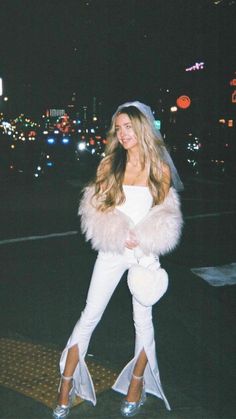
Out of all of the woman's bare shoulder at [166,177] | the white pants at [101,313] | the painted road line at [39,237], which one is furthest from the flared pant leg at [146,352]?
the painted road line at [39,237]

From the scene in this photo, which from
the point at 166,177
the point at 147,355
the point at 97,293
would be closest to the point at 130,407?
the point at 147,355

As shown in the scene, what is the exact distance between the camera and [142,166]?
11.5ft

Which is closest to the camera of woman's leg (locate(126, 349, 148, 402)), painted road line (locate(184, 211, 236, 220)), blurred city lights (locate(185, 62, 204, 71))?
woman's leg (locate(126, 349, 148, 402))

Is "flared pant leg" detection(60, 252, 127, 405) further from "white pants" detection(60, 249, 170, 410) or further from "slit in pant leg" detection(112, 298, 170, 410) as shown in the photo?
"slit in pant leg" detection(112, 298, 170, 410)

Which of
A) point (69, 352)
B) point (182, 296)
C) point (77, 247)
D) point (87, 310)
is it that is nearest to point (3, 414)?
point (69, 352)

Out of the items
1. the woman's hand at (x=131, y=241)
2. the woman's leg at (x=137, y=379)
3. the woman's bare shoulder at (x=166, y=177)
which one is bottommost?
the woman's leg at (x=137, y=379)

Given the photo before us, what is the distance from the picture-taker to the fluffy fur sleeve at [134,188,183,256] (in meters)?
3.43

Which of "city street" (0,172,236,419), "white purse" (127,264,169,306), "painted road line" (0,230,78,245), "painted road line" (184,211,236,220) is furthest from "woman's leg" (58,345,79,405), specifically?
"painted road line" (184,211,236,220)

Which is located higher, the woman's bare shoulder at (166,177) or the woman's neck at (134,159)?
the woman's neck at (134,159)

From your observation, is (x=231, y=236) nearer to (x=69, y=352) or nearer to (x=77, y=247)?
(x=77, y=247)

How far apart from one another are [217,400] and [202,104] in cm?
4210

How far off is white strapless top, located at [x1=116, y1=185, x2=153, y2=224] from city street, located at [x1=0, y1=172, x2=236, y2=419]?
1.44 m

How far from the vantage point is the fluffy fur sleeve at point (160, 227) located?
3.43 m

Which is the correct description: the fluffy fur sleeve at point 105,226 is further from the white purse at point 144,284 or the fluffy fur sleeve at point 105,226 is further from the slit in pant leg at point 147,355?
the slit in pant leg at point 147,355
